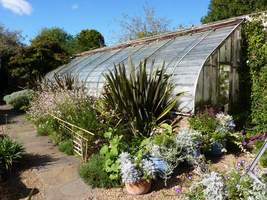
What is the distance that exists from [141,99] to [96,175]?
2.51 meters

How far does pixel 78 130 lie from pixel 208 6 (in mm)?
23636

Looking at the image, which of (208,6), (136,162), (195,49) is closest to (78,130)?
(136,162)

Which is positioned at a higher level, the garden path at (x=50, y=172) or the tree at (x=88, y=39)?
the tree at (x=88, y=39)

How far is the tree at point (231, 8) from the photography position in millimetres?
24172

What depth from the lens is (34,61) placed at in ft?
60.4

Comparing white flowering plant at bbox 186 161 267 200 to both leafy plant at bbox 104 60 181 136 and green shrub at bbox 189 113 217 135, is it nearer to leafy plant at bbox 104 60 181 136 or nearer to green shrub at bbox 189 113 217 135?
green shrub at bbox 189 113 217 135

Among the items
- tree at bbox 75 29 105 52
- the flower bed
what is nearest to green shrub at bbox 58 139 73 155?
the flower bed

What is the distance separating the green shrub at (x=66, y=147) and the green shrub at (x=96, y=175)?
61.0 inches

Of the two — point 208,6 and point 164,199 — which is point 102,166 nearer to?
point 164,199

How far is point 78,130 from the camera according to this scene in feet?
22.1

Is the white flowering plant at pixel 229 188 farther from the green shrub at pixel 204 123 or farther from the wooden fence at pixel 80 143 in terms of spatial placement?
the wooden fence at pixel 80 143

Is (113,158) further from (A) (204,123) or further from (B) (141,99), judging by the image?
(B) (141,99)

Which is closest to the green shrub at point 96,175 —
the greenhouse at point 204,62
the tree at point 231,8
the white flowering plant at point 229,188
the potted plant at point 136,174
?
the potted plant at point 136,174

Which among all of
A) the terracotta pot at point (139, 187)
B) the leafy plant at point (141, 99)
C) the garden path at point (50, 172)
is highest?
the leafy plant at point (141, 99)
